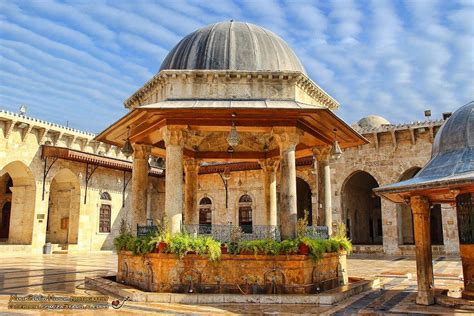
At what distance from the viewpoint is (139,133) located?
36.7ft

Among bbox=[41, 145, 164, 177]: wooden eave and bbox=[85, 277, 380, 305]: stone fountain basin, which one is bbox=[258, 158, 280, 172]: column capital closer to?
bbox=[85, 277, 380, 305]: stone fountain basin

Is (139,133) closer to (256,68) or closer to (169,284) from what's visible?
→ (256,68)

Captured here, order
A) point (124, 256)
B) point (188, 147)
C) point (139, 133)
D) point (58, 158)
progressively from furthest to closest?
point (58, 158) → point (188, 147) → point (139, 133) → point (124, 256)

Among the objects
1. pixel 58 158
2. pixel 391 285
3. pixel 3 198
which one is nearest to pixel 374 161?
pixel 391 285

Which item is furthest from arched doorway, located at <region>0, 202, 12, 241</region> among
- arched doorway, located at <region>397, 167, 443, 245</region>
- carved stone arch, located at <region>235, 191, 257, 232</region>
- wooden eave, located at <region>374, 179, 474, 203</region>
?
wooden eave, located at <region>374, 179, 474, 203</region>

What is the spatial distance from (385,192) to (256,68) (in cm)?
433

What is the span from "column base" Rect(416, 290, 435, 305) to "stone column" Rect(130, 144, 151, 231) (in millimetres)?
6700

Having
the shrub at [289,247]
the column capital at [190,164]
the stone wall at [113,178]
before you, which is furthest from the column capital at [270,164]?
the stone wall at [113,178]

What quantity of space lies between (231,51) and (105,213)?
69.6 ft

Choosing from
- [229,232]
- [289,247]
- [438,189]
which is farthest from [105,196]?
[438,189]

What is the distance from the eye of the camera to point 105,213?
28.8m

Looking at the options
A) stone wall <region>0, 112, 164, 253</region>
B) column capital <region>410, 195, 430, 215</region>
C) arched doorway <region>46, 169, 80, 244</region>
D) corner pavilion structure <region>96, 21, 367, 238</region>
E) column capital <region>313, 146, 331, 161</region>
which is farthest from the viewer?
arched doorway <region>46, 169, 80, 244</region>

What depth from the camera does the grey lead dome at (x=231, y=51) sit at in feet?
34.6

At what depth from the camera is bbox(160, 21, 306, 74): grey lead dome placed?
34.6ft
